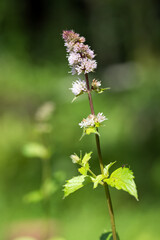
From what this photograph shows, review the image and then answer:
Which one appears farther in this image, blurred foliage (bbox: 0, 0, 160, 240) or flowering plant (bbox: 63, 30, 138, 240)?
blurred foliage (bbox: 0, 0, 160, 240)

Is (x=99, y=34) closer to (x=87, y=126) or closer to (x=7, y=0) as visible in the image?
(x=7, y=0)

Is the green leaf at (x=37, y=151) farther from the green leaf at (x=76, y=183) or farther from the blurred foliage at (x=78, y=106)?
the green leaf at (x=76, y=183)

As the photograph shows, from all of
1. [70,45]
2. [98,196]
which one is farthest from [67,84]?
[70,45]

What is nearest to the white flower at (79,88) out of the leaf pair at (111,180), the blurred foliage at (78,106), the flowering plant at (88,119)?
the flowering plant at (88,119)

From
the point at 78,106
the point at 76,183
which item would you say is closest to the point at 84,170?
the point at 76,183

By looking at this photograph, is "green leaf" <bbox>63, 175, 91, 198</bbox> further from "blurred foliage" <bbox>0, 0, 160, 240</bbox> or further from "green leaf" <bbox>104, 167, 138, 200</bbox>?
"blurred foliage" <bbox>0, 0, 160, 240</bbox>

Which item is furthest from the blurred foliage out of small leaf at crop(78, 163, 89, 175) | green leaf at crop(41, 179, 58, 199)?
small leaf at crop(78, 163, 89, 175)
